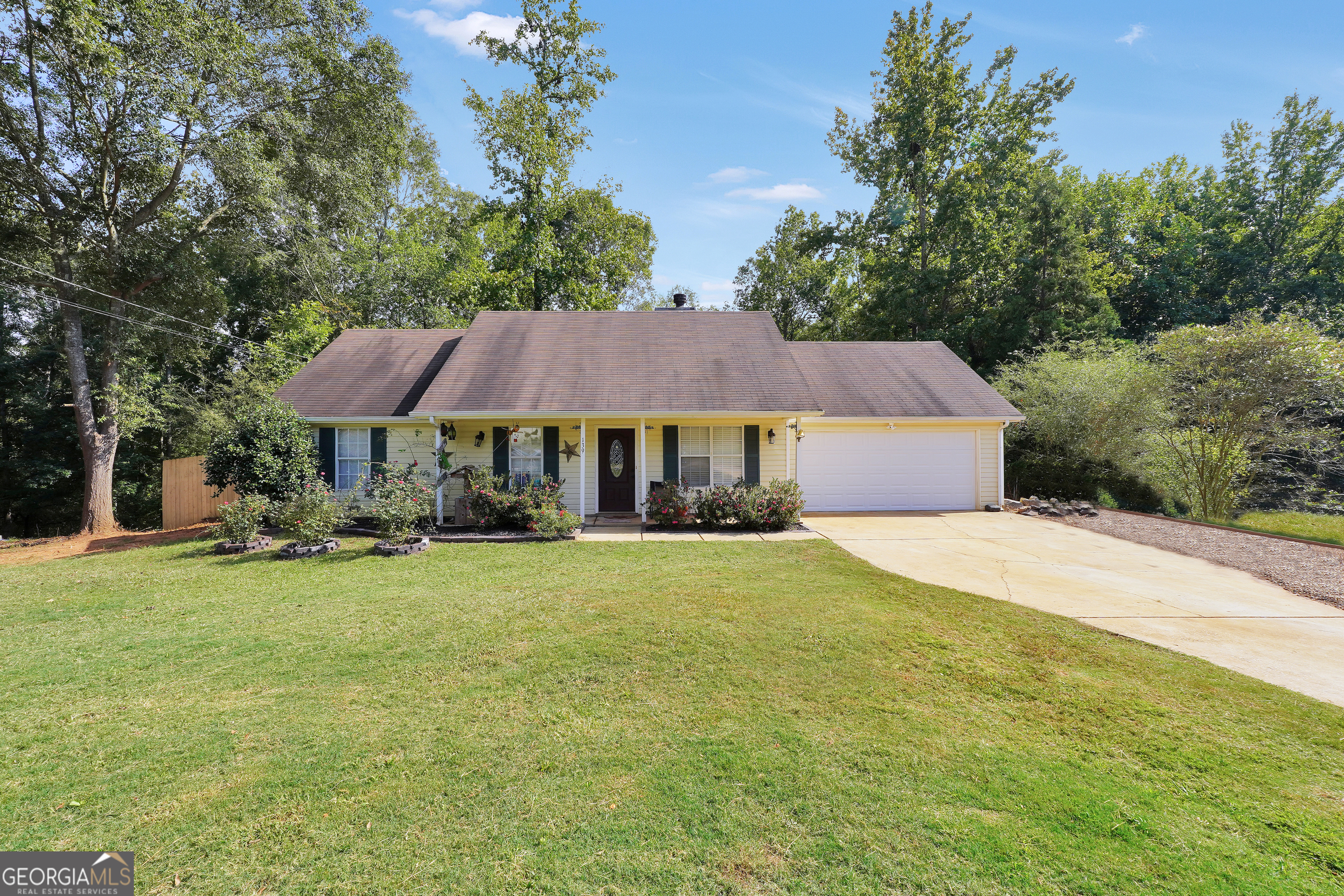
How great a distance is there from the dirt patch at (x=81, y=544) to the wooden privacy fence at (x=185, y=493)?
35 cm

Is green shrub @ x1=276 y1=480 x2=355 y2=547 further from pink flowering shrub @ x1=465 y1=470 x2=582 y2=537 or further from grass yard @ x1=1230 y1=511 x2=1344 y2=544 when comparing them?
grass yard @ x1=1230 y1=511 x2=1344 y2=544

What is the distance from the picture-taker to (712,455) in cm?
1161

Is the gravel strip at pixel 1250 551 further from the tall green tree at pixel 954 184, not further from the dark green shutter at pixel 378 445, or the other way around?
the dark green shutter at pixel 378 445

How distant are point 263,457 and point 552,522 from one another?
5.72m

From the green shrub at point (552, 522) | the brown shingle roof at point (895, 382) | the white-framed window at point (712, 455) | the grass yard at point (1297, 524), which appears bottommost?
the grass yard at point (1297, 524)

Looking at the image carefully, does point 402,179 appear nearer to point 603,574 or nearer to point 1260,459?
point 603,574

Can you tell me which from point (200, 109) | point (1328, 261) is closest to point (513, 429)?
Result: point (200, 109)

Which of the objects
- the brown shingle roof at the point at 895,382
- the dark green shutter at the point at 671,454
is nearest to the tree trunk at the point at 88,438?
the dark green shutter at the point at 671,454

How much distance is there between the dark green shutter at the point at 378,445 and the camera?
11703mm

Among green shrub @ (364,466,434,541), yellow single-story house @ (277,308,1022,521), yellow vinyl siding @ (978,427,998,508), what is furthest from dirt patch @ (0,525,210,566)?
yellow vinyl siding @ (978,427,998,508)

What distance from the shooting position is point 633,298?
33000mm

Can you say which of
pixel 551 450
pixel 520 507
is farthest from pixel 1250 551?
pixel 551 450

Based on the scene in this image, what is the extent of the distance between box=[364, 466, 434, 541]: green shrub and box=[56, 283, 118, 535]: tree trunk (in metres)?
9.27

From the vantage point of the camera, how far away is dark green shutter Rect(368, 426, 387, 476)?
11.7 m
